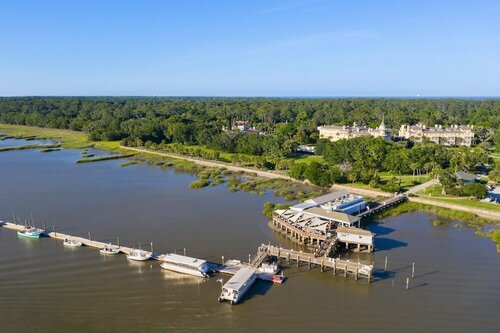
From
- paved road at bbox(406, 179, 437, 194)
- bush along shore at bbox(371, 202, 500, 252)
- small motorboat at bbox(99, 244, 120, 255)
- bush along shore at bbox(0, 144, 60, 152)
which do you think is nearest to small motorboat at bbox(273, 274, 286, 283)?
small motorboat at bbox(99, 244, 120, 255)

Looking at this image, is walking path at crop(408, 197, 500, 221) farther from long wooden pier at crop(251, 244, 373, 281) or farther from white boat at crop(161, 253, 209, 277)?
white boat at crop(161, 253, 209, 277)

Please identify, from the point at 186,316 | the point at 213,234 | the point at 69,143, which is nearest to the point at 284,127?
the point at 69,143

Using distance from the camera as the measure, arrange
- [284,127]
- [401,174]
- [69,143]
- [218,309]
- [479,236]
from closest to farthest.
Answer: [218,309], [479,236], [401,174], [284,127], [69,143]

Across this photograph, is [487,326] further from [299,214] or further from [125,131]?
[125,131]

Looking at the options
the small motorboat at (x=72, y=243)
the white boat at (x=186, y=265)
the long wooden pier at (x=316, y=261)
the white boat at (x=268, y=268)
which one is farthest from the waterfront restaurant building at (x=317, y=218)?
the small motorboat at (x=72, y=243)

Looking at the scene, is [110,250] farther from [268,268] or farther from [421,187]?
[421,187]

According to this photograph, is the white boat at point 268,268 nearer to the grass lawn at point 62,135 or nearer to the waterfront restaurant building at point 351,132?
the waterfront restaurant building at point 351,132

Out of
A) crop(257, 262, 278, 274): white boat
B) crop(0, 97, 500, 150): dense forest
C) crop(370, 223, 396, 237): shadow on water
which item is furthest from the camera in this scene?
crop(0, 97, 500, 150): dense forest
